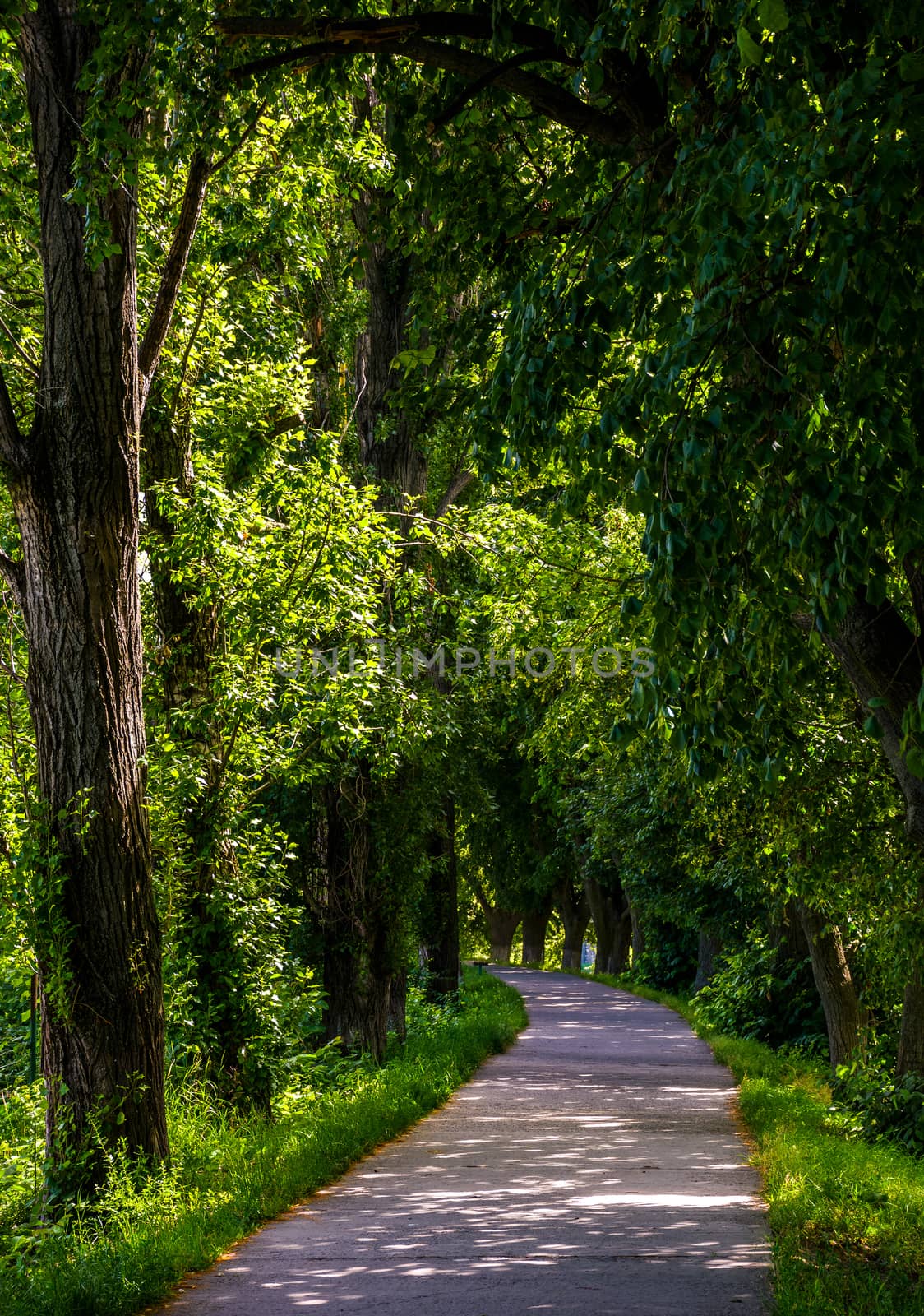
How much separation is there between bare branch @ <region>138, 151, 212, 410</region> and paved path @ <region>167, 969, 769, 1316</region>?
5738 millimetres

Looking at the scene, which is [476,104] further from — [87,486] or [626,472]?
[87,486]

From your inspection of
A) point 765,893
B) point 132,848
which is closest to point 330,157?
point 132,848

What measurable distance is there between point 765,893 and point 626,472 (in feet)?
38.8

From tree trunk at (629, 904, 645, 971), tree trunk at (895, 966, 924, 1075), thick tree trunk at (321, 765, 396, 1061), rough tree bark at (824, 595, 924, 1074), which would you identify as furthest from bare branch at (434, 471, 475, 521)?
tree trunk at (629, 904, 645, 971)

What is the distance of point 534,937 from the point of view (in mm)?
55375

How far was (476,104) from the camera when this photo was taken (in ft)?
23.9

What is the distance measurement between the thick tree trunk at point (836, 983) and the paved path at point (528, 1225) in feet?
6.18

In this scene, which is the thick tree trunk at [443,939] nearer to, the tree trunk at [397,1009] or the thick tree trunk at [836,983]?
the tree trunk at [397,1009]

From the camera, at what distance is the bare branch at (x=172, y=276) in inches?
375

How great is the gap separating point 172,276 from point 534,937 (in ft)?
158

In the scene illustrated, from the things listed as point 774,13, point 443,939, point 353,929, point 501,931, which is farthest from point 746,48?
point 501,931

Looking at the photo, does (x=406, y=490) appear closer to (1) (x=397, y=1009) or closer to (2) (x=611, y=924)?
(1) (x=397, y=1009)

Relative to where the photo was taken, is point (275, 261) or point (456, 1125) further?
point (275, 261)

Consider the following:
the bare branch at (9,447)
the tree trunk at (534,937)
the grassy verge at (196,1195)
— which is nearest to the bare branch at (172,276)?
the bare branch at (9,447)
